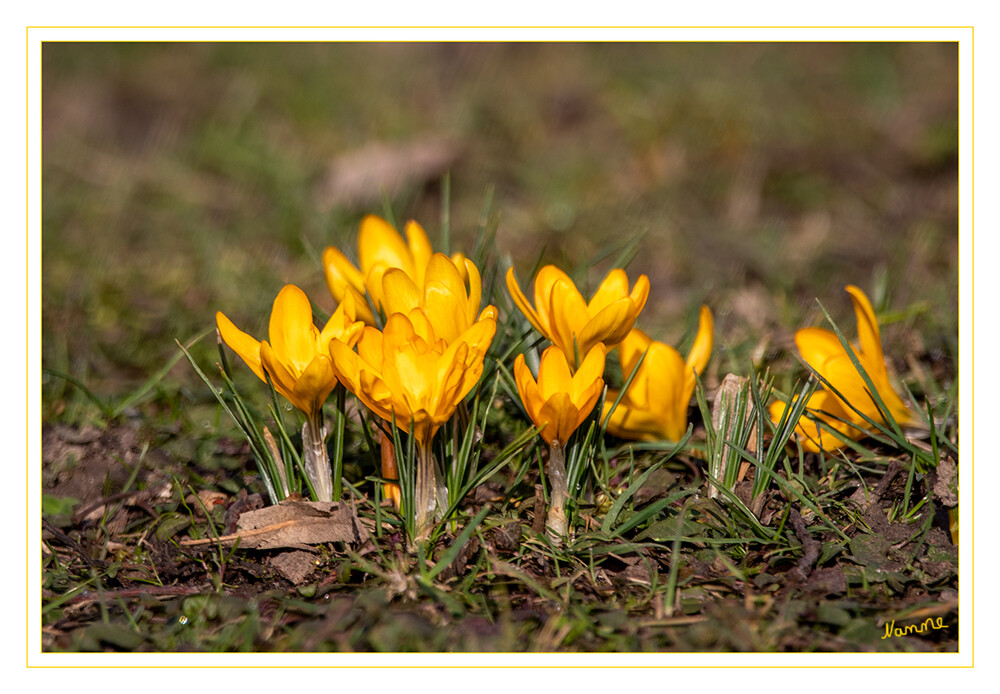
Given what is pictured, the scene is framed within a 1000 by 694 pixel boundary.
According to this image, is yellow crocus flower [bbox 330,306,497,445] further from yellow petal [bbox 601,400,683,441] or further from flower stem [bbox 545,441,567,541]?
yellow petal [bbox 601,400,683,441]

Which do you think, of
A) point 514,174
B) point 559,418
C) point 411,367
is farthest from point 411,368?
point 514,174

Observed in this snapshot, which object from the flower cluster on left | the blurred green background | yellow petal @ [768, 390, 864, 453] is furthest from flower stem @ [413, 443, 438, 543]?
the blurred green background

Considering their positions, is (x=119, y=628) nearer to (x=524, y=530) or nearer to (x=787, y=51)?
(x=524, y=530)

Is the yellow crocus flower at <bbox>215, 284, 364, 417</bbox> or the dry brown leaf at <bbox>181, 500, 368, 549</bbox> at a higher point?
the yellow crocus flower at <bbox>215, 284, 364, 417</bbox>

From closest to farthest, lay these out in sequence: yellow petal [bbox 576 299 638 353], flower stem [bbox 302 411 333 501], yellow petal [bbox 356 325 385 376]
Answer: yellow petal [bbox 356 325 385 376] → yellow petal [bbox 576 299 638 353] → flower stem [bbox 302 411 333 501]

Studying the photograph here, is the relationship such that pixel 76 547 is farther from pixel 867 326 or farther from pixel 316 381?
pixel 867 326

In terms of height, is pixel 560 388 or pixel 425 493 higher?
pixel 560 388

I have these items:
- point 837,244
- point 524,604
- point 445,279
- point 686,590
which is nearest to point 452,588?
point 524,604
